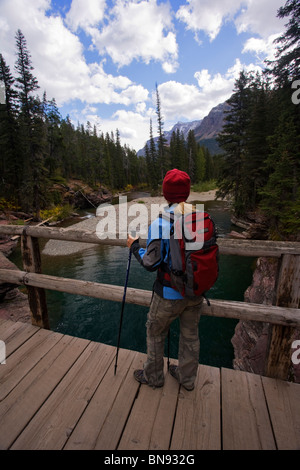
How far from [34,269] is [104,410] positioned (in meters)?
2.02

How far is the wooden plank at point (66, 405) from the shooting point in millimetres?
1758

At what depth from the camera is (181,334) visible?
2.12 meters

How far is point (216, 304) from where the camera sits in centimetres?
228

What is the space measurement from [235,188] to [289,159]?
9033mm

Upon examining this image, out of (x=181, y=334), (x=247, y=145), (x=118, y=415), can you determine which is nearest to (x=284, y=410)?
(x=181, y=334)

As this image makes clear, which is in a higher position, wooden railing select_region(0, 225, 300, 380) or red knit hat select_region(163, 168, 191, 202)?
red knit hat select_region(163, 168, 191, 202)

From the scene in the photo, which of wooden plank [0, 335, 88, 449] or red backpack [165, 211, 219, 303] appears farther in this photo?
wooden plank [0, 335, 88, 449]

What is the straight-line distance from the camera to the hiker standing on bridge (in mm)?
1744

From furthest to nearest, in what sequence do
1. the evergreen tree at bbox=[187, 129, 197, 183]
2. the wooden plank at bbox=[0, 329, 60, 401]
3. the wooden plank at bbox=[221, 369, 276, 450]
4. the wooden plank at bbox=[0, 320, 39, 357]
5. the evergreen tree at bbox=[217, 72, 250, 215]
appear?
the evergreen tree at bbox=[187, 129, 197, 183]
the evergreen tree at bbox=[217, 72, 250, 215]
the wooden plank at bbox=[0, 320, 39, 357]
the wooden plank at bbox=[0, 329, 60, 401]
the wooden plank at bbox=[221, 369, 276, 450]

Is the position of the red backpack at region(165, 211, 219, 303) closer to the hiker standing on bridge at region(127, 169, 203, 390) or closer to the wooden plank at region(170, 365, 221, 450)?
the hiker standing on bridge at region(127, 169, 203, 390)

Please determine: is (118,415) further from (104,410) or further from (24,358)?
(24,358)

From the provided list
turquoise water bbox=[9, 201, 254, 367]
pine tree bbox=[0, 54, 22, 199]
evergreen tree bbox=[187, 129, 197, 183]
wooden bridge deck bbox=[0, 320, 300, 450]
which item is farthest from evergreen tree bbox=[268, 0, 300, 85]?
evergreen tree bbox=[187, 129, 197, 183]

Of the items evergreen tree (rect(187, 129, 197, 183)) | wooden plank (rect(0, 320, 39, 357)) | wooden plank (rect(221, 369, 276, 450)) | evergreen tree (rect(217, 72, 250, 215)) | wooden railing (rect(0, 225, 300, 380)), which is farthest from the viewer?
evergreen tree (rect(187, 129, 197, 183))
